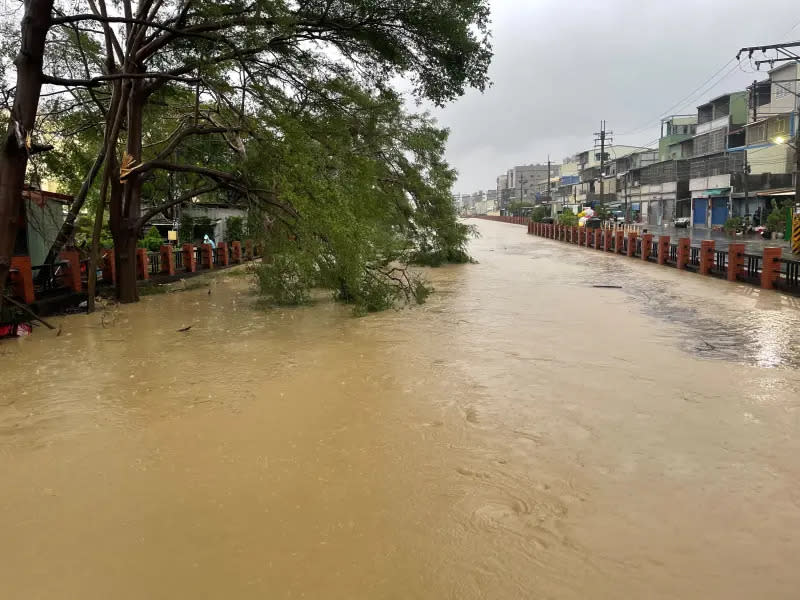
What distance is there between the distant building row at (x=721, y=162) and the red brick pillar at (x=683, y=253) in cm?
1201

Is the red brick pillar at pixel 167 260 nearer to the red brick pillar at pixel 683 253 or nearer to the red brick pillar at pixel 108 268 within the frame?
the red brick pillar at pixel 108 268

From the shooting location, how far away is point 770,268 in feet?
52.7

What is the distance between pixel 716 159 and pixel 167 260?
4326cm

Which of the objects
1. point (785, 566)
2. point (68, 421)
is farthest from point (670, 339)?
point (68, 421)

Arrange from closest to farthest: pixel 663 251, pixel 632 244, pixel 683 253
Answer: pixel 683 253, pixel 663 251, pixel 632 244

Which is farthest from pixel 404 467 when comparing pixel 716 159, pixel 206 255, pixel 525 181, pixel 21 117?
pixel 525 181

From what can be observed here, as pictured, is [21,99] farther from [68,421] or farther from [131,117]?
[68,421]

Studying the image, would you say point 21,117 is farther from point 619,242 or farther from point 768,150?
Answer: point 768,150

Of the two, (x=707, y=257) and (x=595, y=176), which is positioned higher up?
(x=595, y=176)

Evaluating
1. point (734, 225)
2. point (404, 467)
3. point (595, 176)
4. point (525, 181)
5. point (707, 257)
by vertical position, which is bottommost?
point (404, 467)

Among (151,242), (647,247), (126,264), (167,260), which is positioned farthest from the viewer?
(647,247)

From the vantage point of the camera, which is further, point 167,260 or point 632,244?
point 632,244

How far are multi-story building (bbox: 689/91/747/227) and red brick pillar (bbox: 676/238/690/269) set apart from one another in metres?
28.3

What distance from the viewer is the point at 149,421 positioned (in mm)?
6484
